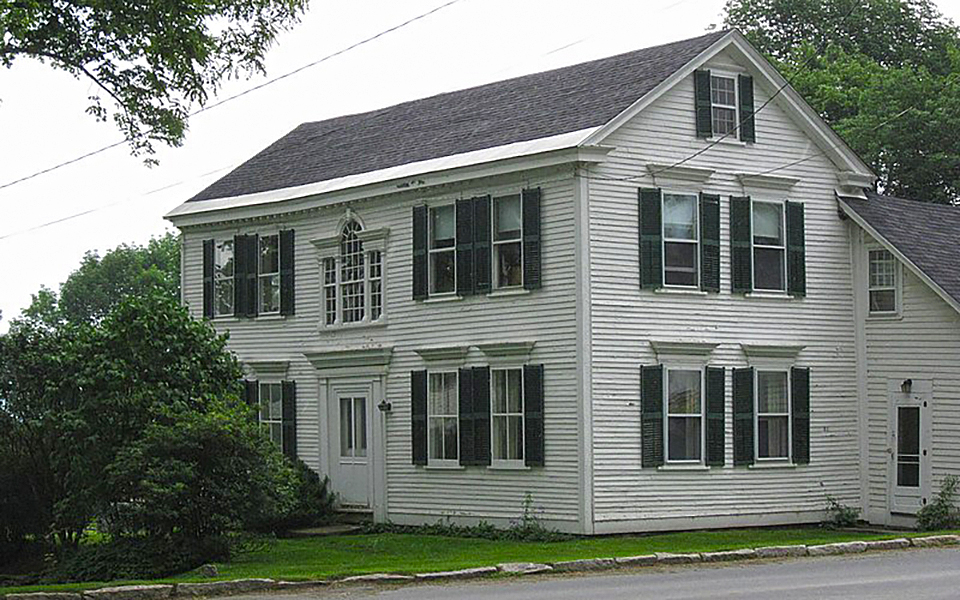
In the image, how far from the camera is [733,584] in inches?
733

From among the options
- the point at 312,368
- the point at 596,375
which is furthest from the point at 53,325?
the point at 596,375

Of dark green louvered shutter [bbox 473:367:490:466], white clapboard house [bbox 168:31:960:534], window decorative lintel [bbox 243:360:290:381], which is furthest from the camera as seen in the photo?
window decorative lintel [bbox 243:360:290:381]

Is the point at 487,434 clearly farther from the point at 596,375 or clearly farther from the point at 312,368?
the point at 312,368

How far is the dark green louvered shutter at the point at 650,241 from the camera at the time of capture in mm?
27547

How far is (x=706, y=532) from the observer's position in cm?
2762

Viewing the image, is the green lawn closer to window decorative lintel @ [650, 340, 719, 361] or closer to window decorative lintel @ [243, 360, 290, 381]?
window decorative lintel @ [650, 340, 719, 361]

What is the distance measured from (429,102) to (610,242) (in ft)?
31.1

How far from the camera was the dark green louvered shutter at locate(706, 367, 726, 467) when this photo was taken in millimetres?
28062

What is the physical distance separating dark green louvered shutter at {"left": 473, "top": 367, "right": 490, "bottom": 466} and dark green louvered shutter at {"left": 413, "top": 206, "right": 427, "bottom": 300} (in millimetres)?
2207

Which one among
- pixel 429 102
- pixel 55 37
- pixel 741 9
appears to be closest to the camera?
pixel 55 37

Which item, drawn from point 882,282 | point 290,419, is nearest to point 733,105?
point 882,282

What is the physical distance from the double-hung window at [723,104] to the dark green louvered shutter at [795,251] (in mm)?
2033

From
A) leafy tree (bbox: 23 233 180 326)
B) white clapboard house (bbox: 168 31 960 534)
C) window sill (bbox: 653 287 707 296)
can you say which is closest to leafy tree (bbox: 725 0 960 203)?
white clapboard house (bbox: 168 31 960 534)

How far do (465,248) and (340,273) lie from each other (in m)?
4.14
